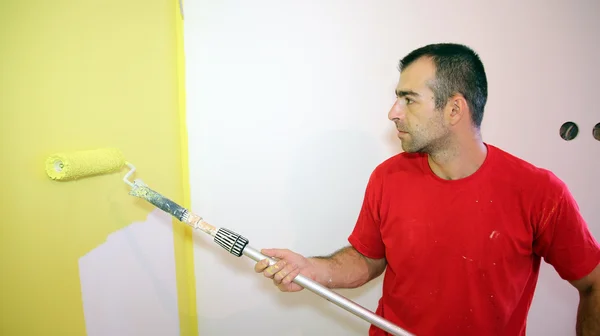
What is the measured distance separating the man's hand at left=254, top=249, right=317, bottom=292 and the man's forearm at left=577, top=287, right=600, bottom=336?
71 centimetres

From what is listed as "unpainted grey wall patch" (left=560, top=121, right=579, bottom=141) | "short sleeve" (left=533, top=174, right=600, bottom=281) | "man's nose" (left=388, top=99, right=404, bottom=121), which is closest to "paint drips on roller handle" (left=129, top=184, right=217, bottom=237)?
"man's nose" (left=388, top=99, right=404, bottom=121)

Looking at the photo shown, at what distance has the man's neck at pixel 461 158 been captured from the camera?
867 millimetres

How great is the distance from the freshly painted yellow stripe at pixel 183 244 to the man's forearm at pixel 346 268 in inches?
18.7

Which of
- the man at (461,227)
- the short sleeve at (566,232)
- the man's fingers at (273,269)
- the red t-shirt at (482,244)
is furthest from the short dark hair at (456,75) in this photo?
the man's fingers at (273,269)

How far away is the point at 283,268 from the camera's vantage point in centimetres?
78

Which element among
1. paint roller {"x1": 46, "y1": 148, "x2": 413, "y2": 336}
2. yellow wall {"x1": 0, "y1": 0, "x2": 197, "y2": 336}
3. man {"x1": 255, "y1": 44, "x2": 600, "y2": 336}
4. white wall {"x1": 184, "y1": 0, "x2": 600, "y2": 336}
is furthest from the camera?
white wall {"x1": 184, "y1": 0, "x2": 600, "y2": 336}

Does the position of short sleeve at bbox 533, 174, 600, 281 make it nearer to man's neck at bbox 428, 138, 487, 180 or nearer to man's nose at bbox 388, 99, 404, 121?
man's neck at bbox 428, 138, 487, 180

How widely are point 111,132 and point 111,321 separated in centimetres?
48

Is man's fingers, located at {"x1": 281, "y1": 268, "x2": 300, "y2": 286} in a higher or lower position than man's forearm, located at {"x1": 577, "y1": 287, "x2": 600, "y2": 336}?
higher

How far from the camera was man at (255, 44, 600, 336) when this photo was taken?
0.80 meters

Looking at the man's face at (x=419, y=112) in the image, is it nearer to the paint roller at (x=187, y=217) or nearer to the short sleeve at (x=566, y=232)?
the short sleeve at (x=566, y=232)

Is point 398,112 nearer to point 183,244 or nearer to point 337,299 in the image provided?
point 337,299

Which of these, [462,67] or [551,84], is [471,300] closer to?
[462,67]

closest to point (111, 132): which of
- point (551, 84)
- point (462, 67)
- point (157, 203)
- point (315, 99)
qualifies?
point (157, 203)
